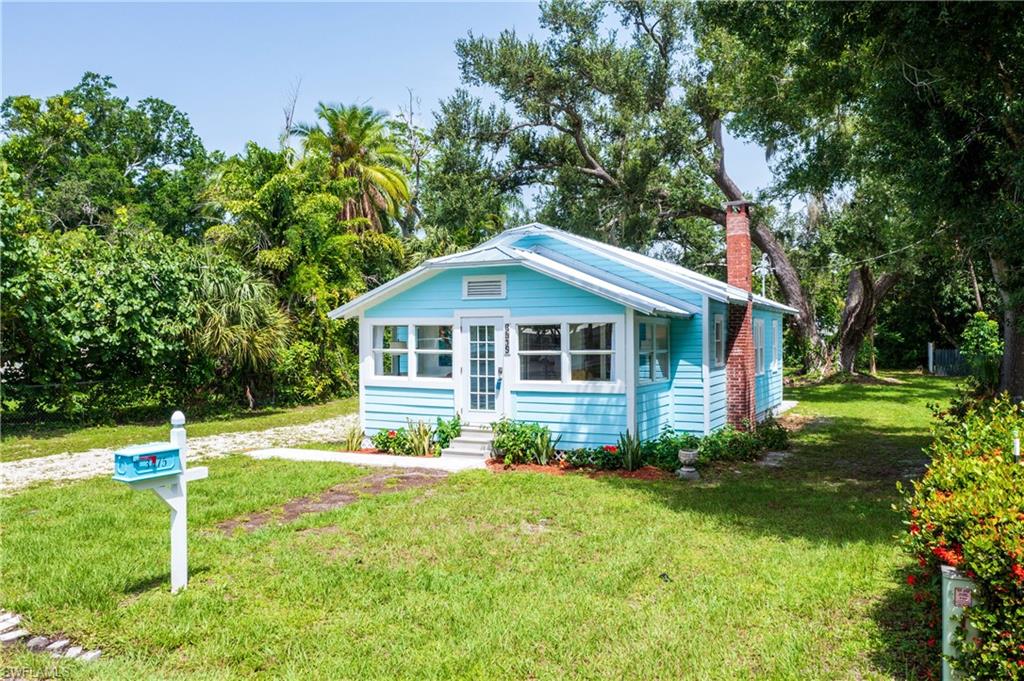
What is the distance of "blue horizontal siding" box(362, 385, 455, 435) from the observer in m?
11.9

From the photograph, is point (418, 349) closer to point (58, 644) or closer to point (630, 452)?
point (630, 452)

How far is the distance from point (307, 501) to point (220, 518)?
1.08 meters

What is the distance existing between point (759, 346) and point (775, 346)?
7.94 feet

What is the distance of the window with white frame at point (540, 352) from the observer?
11117mm

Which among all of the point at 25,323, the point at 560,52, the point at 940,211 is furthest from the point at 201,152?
the point at 940,211

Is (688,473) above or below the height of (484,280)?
below

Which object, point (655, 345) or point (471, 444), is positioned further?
point (655, 345)

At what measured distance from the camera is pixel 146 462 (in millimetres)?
4891

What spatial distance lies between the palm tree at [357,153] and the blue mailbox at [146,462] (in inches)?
876

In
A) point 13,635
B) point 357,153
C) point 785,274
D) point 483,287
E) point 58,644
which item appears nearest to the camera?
point 58,644

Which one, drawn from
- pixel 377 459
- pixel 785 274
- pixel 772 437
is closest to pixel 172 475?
pixel 377 459

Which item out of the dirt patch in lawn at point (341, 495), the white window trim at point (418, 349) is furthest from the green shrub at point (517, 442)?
the white window trim at point (418, 349)

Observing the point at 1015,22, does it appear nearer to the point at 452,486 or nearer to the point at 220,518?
the point at 452,486

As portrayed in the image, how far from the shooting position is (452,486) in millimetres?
8914
